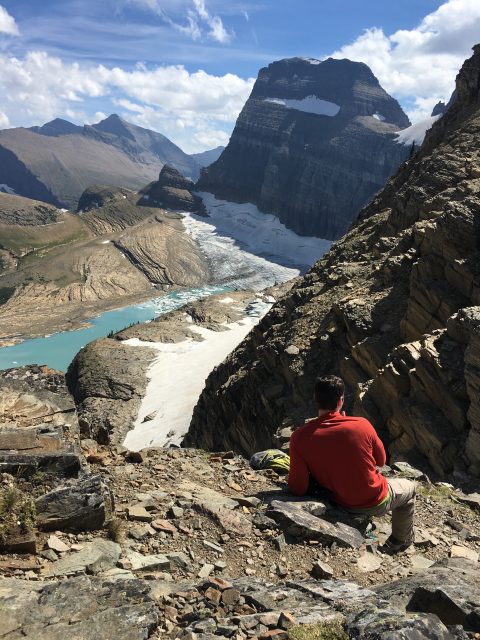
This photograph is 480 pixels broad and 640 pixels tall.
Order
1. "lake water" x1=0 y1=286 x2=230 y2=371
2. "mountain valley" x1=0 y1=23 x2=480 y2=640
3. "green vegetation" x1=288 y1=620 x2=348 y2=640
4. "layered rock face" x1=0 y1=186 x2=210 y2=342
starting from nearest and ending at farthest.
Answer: "green vegetation" x1=288 y1=620 x2=348 y2=640 → "mountain valley" x1=0 y1=23 x2=480 y2=640 → "lake water" x1=0 y1=286 x2=230 y2=371 → "layered rock face" x1=0 y1=186 x2=210 y2=342

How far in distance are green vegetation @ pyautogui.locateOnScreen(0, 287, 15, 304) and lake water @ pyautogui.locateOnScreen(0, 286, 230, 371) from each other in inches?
1272

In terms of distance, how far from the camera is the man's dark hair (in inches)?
299

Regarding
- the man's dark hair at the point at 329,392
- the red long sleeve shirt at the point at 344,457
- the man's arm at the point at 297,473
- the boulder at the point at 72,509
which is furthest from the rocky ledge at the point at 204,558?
the man's dark hair at the point at 329,392

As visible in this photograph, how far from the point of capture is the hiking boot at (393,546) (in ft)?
25.9

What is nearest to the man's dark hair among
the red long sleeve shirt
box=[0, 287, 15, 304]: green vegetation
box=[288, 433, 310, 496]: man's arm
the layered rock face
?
the red long sleeve shirt

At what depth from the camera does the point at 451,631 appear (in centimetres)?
479

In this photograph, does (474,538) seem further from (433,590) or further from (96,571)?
(96,571)

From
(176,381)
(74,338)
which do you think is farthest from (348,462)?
(74,338)

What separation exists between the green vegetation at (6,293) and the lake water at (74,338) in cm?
3232

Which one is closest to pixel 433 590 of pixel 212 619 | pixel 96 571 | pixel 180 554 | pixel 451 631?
pixel 451 631

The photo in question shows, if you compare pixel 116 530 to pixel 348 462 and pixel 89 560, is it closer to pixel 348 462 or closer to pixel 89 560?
pixel 89 560

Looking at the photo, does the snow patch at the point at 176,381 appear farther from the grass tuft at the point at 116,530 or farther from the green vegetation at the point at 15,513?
the green vegetation at the point at 15,513

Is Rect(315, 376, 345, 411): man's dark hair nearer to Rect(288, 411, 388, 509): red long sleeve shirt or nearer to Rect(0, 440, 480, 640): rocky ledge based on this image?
Rect(288, 411, 388, 509): red long sleeve shirt

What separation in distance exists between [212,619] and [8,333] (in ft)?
431
